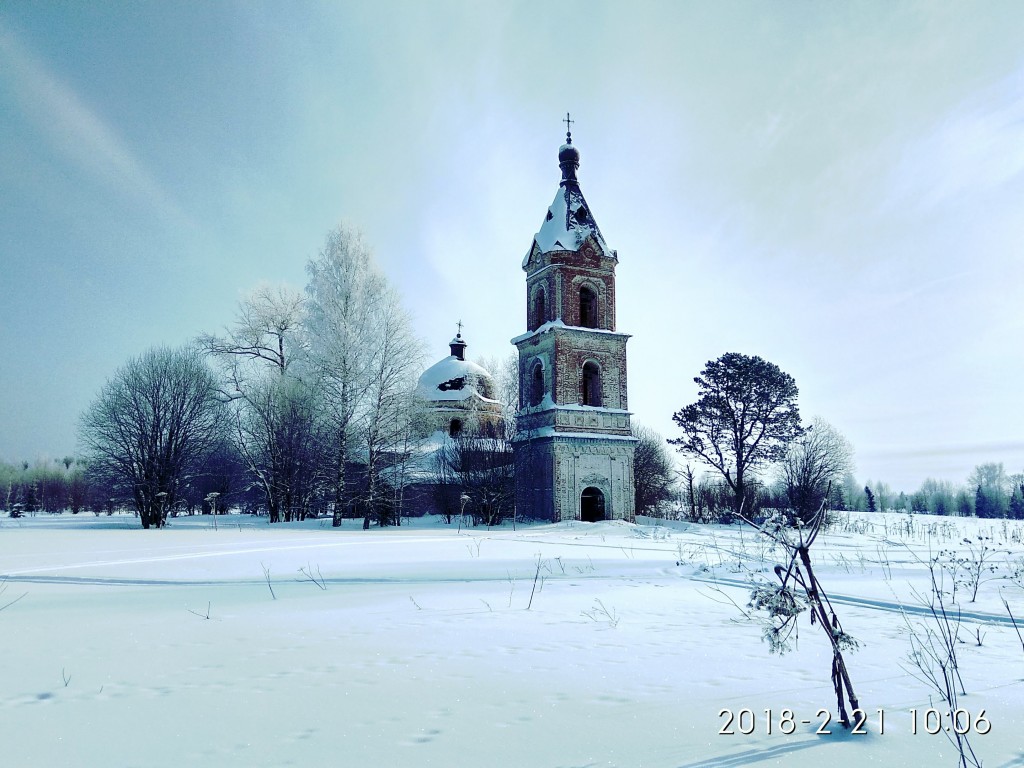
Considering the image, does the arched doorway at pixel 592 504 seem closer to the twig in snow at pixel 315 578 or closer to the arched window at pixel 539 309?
the arched window at pixel 539 309

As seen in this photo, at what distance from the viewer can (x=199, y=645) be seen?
4219mm

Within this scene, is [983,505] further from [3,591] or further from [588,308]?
[3,591]

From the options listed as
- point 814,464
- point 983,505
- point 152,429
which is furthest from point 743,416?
point 983,505

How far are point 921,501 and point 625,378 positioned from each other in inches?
3148

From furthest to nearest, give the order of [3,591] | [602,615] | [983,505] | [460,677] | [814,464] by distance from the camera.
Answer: [983,505] < [814,464] < [3,591] < [602,615] < [460,677]

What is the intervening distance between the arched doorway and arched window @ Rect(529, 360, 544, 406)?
179 inches

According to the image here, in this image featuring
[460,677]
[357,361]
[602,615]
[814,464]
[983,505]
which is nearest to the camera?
[460,677]

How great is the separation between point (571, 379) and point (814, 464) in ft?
55.6

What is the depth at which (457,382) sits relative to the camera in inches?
1474

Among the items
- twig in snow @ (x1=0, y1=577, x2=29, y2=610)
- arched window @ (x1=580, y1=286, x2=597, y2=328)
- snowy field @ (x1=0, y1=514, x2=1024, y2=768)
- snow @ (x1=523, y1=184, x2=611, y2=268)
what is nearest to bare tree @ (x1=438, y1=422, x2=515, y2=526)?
arched window @ (x1=580, y1=286, x2=597, y2=328)

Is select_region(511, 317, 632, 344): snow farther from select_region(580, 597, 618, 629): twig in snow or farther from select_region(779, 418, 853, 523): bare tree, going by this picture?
select_region(580, 597, 618, 629): twig in snow

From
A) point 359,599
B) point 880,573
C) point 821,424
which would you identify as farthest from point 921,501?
point 359,599

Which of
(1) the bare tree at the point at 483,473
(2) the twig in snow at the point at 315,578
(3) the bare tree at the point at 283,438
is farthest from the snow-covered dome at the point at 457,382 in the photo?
(2) the twig in snow at the point at 315,578

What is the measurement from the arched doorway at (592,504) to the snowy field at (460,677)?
18746 millimetres
